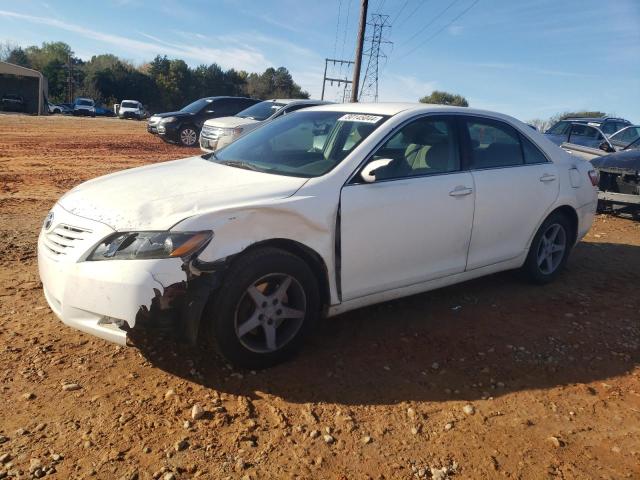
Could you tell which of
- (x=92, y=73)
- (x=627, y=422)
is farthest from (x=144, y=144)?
(x=92, y=73)

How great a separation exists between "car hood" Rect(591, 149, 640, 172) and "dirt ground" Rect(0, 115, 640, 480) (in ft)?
15.2

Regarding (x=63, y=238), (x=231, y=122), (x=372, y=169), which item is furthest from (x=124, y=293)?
(x=231, y=122)

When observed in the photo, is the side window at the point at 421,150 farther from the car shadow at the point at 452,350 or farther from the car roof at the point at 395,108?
A: the car shadow at the point at 452,350

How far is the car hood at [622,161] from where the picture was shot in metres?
8.32

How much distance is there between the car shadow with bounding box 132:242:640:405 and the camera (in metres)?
3.14

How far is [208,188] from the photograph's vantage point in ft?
10.5

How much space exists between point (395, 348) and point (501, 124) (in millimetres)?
2268

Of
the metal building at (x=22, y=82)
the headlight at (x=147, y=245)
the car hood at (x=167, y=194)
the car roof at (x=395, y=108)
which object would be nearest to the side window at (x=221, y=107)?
the car roof at (x=395, y=108)

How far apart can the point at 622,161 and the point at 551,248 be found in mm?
4583

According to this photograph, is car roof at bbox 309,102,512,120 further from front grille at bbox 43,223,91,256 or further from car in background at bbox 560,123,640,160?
car in background at bbox 560,123,640,160

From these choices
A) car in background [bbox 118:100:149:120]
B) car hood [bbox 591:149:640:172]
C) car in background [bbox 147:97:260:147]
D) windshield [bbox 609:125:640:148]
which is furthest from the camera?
car in background [bbox 118:100:149:120]

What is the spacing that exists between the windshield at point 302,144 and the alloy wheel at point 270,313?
2.49 ft

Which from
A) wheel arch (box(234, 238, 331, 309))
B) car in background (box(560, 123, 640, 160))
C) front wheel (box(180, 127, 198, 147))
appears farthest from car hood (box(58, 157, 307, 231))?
front wheel (box(180, 127, 198, 147))

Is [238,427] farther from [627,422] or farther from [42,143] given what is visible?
[42,143]
